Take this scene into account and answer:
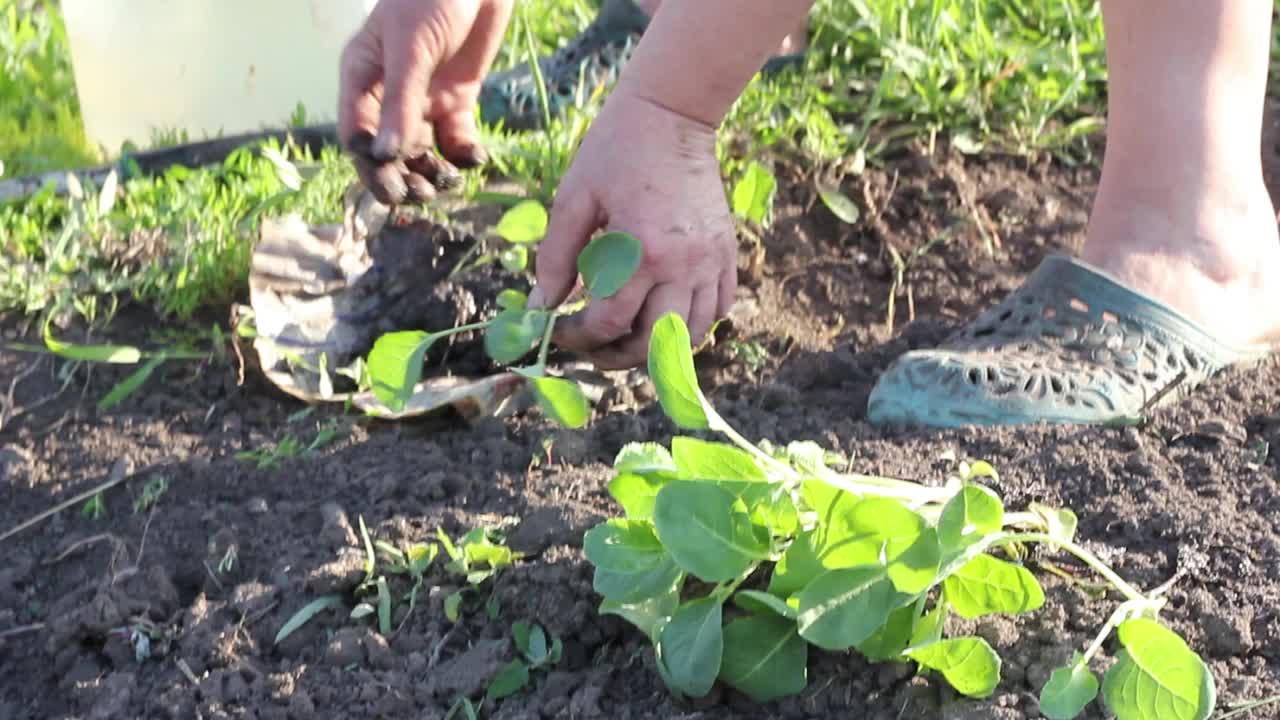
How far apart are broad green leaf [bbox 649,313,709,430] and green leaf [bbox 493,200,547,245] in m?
0.64

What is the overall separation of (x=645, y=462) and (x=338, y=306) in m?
0.94

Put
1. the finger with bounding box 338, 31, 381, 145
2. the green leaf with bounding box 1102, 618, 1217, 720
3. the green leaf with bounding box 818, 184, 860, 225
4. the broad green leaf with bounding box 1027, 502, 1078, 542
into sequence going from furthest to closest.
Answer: the green leaf with bounding box 818, 184, 860, 225
the finger with bounding box 338, 31, 381, 145
the broad green leaf with bounding box 1027, 502, 1078, 542
the green leaf with bounding box 1102, 618, 1217, 720

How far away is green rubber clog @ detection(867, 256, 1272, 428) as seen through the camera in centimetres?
166

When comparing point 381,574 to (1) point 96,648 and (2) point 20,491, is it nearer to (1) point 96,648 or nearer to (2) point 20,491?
(1) point 96,648

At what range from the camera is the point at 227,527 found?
1509 millimetres

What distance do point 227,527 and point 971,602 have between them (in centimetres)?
80

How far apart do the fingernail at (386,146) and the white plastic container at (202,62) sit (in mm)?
1132

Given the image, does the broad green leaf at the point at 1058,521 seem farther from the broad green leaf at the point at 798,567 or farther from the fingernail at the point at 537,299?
the fingernail at the point at 537,299

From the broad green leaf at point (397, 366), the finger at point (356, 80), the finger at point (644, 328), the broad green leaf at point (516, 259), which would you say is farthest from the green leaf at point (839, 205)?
the broad green leaf at point (397, 366)

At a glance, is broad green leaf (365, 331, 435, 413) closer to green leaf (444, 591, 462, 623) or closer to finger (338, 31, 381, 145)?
green leaf (444, 591, 462, 623)

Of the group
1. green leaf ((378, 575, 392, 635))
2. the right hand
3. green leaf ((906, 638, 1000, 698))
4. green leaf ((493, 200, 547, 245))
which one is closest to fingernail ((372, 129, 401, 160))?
the right hand

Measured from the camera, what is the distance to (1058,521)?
1273 millimetres

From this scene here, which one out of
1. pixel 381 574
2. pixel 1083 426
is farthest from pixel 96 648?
pixel 1083 426

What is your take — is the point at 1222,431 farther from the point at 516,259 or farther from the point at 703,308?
the point at 516,259
